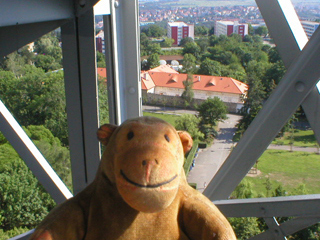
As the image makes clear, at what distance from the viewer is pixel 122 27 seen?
1308 millimetres

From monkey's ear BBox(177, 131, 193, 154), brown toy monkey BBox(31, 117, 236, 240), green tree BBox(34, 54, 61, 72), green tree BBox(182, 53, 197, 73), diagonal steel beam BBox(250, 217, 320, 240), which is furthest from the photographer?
green tree BBox(34, 54, 61, 72)

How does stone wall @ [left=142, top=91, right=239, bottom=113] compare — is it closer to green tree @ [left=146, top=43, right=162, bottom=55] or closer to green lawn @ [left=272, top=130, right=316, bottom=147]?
green tree @ [left=146, top=43, right=162, bottom=55]

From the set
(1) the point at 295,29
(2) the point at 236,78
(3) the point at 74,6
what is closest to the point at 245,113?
(2) the point at 236,78

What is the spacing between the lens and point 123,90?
4.42ft

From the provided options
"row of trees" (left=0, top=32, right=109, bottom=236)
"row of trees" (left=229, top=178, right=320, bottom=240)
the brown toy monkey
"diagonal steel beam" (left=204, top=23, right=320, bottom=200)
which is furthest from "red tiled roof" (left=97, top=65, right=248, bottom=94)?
the brown toy monkey

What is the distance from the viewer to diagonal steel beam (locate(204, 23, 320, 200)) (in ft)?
2.76

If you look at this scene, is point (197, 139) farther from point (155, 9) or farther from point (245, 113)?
point (155, 9)

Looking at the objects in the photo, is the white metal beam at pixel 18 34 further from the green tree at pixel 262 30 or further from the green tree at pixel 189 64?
Result: the green tree at pixel 262 30

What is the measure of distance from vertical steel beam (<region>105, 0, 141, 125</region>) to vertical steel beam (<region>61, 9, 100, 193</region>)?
3.8 inches

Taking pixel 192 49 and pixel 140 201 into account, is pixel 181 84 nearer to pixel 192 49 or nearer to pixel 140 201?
pixel 192 49

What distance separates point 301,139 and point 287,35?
57 cm

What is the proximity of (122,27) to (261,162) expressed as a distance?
85 cm

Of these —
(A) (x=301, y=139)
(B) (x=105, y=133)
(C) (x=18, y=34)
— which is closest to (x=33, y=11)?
(C) (x=18, y=34)

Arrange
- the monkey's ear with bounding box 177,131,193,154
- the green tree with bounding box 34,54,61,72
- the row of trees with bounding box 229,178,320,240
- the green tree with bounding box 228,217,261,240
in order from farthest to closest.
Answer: the green tree with bounding box 34,54,61,72
the green tree with bounding box 228,217,261,240
the row of trees with bounding box 229,178,320,240
the monkey's ear with bounding box 177,131,193,154
